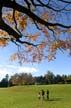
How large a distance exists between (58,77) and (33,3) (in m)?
174

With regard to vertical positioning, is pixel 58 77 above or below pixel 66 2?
above

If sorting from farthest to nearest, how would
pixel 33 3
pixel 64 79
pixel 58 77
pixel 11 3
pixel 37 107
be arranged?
pixel 58 77 → pixel 64 79 → pixel 37 107 → pixel 33 3 → pixel 11 3

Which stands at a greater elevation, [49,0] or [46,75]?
[46,75]

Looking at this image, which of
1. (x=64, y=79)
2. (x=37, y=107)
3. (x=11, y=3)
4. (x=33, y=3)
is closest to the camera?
(x=11, y=3)

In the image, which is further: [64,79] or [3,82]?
[3,82]

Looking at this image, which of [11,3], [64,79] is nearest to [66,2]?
[11,3]

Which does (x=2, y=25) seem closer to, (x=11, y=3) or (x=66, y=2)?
(x=11, y=3)

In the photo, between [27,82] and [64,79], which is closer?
[64,79]

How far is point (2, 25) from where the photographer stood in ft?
45.6

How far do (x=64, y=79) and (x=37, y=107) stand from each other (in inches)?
5564

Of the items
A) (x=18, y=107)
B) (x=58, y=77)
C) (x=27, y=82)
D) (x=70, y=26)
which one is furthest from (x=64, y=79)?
(x=70, y=26)

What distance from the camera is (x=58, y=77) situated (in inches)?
7411

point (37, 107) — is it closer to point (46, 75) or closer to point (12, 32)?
point (12, 32)

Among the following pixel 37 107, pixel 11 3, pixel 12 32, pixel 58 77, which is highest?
pixel 58 77
